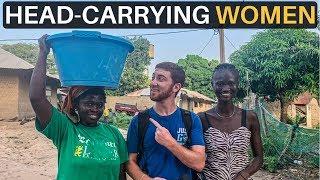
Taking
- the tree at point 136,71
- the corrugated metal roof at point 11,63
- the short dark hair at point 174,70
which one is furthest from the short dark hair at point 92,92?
the tree at point 136,71

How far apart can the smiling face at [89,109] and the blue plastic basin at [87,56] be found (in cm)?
14

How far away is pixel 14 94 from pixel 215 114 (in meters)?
13.8

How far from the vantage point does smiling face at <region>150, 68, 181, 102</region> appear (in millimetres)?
2559

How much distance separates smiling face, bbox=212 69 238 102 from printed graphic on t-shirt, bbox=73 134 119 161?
87cm

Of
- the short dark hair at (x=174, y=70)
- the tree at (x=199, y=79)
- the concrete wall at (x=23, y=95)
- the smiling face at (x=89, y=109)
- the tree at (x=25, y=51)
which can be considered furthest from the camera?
the tree at (x=25, y=51)

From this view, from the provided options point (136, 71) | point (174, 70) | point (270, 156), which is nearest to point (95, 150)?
point (174, 70)

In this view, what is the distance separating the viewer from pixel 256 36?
53.2ft

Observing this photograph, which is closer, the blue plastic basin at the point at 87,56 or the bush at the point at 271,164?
the blue plastic basin at the point at 87,56

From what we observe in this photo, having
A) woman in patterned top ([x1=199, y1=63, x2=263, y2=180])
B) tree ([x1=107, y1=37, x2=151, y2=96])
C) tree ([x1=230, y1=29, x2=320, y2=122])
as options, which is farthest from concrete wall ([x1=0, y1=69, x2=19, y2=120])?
woman in patterned top ([x1=199, y1=63, x2=263, y2=180])

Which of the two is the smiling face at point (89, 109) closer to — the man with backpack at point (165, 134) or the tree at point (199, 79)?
the man with backpack at point (165, 134)

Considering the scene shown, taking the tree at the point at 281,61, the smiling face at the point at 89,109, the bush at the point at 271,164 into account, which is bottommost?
the bush at the point at 271,164

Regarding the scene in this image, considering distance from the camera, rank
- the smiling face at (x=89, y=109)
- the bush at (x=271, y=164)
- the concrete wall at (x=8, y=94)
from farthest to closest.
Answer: the concrete wall at (x=8, y=94)
the bush at (x=271, y=164)
the smiling face at (x=89, y=109)

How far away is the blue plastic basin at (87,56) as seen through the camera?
2525 millimetres

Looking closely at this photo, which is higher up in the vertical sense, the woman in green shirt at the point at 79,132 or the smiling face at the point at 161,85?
the smiling face at the point at 161,85
